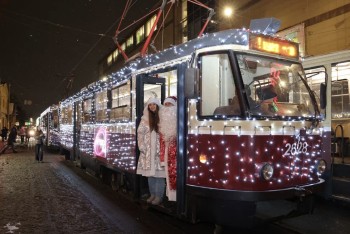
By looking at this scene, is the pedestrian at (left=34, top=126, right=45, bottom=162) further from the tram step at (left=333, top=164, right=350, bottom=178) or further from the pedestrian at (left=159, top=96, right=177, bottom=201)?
the tram step at (left=333, top=164, right=350, bottom=178)

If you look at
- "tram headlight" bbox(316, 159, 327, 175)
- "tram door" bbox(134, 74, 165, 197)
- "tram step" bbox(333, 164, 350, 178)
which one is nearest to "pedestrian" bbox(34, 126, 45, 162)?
"tram door" bbox(134, 74, 165, 197)

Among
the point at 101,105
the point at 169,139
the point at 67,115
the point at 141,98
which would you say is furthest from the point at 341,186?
the point at 67,115

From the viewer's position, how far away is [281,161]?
552 centimetres

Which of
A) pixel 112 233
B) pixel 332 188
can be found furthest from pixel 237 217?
pixel 332 188

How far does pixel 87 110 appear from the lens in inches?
491

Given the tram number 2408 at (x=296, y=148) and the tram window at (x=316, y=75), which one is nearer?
the tram number 2408 at (x=296, y=148)

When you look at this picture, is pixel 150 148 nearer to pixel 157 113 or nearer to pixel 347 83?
pixel 157 113

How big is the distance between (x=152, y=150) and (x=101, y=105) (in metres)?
3.83

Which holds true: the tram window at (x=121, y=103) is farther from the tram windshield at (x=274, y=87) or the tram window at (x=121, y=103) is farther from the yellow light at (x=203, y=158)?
the tram windshield at (x=274, y=87)

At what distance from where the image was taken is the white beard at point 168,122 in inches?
258

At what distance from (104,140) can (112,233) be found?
367 centimetres

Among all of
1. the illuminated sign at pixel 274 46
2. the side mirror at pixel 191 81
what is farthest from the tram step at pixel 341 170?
the side mirror at pixel 191 81

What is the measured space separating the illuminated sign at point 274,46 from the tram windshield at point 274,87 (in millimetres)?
131

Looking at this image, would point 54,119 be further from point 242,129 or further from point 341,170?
point 242,129
